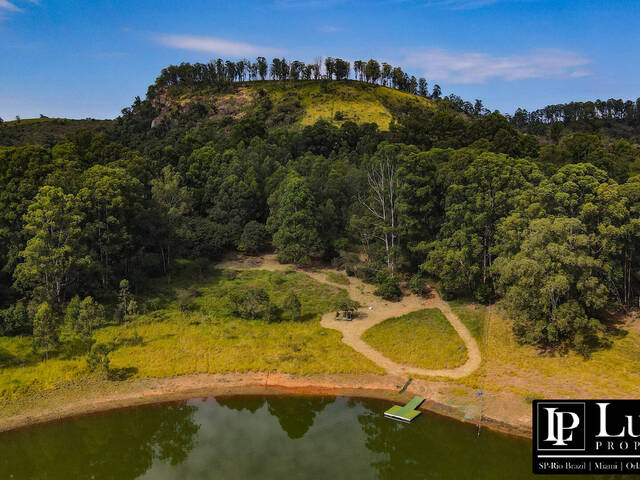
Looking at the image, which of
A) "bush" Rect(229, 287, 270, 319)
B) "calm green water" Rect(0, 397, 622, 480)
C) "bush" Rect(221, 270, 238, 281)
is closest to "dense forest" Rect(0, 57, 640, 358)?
"bush" Rect(221, 270, 238, 281)

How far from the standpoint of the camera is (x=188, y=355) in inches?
1359

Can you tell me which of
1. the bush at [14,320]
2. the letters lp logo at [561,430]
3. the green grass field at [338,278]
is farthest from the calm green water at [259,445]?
the green grass field at [338,278]

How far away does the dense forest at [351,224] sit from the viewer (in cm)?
3419

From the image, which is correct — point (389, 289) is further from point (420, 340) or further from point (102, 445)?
point (102, 445)

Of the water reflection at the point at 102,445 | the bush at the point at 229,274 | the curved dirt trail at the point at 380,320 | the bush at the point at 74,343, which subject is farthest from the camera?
the bush at the point at 229,274

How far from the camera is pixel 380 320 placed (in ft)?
135

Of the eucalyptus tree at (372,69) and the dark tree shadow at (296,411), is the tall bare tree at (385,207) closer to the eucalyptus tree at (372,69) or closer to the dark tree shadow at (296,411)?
the dark tree shadow at (296,411)

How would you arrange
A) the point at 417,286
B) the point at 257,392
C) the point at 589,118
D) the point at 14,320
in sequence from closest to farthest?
the point at 257,392 → the point at 14,320 → the point at 417,286 → the point at 589,118

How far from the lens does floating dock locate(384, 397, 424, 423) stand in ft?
90.1

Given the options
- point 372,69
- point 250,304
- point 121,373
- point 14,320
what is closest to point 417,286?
point 250,304

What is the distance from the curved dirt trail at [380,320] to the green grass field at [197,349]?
39.4 inches

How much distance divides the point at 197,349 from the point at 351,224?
24.1m

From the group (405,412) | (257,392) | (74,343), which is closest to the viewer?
(405,412)

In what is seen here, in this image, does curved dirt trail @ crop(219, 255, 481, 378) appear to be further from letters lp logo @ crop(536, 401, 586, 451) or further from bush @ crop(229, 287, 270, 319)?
letters lp logo @ crop(536, 401, 586, 451)
